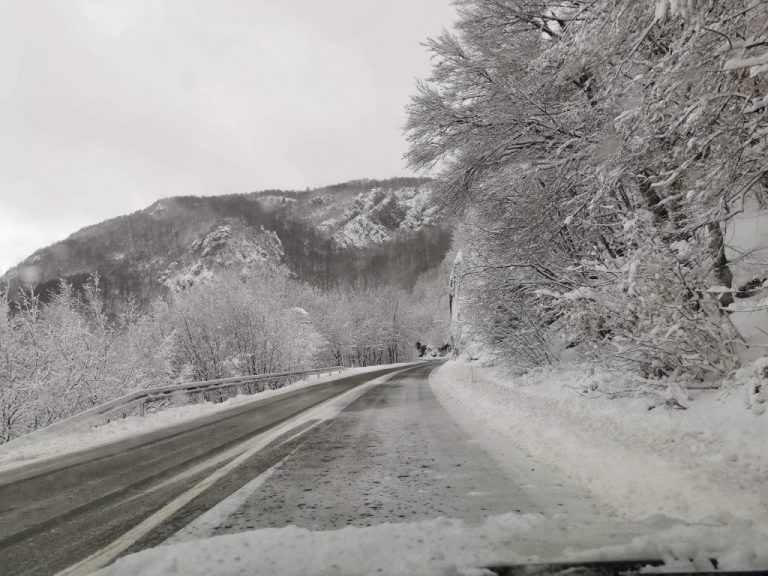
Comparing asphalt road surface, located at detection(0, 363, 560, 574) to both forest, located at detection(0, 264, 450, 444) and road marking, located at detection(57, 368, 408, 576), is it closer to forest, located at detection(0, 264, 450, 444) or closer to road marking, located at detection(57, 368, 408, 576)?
road marking, located at detection(57, 368, 408, 576)

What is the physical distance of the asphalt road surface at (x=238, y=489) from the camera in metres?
3.01

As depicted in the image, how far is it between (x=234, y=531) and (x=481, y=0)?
10055 millimetres

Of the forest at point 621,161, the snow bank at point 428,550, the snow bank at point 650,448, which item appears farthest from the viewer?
the forest at point 621,161

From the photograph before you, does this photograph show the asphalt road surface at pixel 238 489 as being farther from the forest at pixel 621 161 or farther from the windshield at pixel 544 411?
the forest at pixel 621 161

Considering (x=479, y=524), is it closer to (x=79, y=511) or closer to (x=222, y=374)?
(x=79, y=511)

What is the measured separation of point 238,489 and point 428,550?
7.77ft

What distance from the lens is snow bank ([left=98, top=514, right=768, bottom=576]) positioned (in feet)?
6.73

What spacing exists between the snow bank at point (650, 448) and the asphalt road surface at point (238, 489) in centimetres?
71

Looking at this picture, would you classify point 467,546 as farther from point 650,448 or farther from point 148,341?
point 148,341

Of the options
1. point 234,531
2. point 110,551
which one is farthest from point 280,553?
point 110,551

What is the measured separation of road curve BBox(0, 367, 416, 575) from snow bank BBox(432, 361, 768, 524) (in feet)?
10.6

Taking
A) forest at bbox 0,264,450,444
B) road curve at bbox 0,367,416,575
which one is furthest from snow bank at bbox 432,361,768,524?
forest at bbox 0,264,450,444

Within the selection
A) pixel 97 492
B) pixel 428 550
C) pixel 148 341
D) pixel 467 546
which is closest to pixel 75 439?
pixel 97 492

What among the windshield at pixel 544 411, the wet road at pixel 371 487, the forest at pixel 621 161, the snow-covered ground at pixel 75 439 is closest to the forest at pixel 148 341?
the windshield at pixel 544 411
